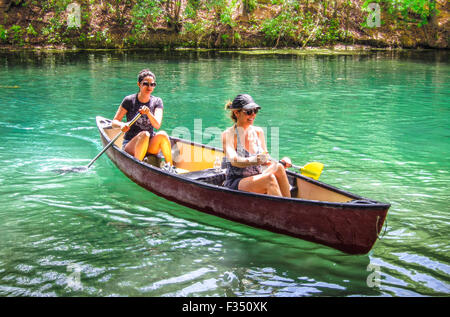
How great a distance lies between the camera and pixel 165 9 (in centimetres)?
2728

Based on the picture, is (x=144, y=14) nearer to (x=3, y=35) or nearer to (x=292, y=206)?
(x=3, y=35)

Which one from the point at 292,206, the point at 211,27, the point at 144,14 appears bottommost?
the point at 292,206

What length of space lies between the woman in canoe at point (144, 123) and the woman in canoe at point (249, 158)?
179 centimetres

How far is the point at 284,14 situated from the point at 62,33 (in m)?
12.4

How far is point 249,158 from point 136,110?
236 centimetres

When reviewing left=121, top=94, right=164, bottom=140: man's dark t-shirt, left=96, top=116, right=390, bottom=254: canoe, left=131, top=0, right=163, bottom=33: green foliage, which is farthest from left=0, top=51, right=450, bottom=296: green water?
left=131, top=0, right=163, bottom=33: green foliage

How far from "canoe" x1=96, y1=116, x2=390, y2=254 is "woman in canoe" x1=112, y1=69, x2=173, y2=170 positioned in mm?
224

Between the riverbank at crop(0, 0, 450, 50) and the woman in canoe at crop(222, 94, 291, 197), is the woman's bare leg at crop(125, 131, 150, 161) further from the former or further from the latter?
the riverbank at crop(0, 0, 450, 50)

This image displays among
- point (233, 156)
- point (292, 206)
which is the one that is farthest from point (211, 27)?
point (292, 206)

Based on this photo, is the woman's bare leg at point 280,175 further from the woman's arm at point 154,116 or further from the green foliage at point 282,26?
the green foliage at point 282,26

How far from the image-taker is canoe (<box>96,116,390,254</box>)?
431cm

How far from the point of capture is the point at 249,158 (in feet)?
16.1

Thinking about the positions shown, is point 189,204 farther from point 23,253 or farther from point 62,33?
point 62,33

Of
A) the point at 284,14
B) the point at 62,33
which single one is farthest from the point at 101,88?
the point at 284,14
